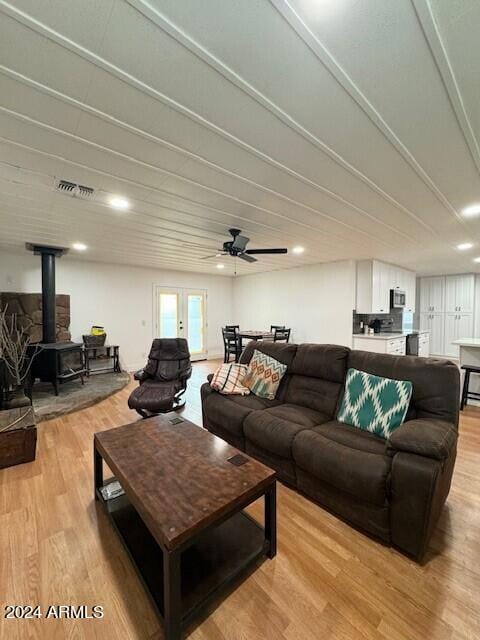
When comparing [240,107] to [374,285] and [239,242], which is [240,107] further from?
[374,285]

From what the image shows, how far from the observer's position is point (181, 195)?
8.68 feet

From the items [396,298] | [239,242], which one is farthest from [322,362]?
[396,298]

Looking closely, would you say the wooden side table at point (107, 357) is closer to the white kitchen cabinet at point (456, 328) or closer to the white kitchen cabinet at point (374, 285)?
the white kitchen cabinet at point (374, 285)

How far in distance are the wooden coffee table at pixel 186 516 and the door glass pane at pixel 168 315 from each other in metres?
5.29

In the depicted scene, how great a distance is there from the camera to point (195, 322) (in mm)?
7859

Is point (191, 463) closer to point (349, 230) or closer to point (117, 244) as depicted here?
point (349, 230)

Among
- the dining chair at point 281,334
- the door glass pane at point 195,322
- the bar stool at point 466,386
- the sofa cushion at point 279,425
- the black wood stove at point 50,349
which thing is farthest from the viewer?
the door glass pane at point 195,322

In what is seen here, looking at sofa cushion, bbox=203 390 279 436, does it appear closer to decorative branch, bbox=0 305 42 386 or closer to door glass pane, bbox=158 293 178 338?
decorative branch, bbox=0 305 42 386

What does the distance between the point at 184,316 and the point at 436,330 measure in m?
7.25

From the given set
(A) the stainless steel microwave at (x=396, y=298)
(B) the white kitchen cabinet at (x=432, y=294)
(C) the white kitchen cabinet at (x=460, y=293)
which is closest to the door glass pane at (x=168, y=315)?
(A) the stainless steel microwave at (x=396, y=298)

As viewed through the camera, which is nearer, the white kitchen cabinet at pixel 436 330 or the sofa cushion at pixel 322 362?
the sofa cushion at pixel 322 362

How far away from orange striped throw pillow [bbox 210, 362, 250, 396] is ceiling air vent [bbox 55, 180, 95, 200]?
7.10 ft

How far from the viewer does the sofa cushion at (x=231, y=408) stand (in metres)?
2.50

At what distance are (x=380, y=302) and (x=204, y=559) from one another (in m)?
5.94
